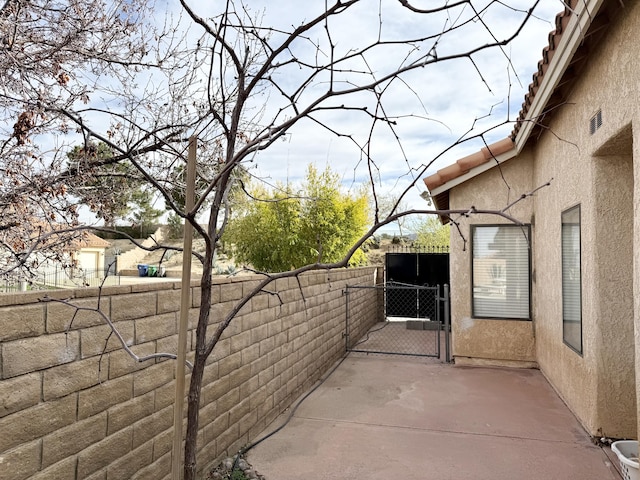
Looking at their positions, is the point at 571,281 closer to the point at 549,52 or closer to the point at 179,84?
the point at 549,52

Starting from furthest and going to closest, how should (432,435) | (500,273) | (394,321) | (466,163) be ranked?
(394,321) → (500,273) → (466,163) → (432,435)

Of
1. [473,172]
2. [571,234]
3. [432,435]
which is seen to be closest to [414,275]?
[473,172]

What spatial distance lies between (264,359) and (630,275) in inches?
129

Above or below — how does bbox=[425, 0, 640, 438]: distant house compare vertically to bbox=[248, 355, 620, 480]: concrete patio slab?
above

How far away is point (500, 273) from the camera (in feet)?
23.2

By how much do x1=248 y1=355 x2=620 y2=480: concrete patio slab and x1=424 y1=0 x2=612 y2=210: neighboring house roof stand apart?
7.89 ft

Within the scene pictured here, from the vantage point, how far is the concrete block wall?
182cm

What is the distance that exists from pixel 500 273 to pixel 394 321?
17.3ft

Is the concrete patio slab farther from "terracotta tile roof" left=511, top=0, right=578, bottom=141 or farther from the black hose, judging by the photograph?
"terracotta tile roof" left=511, top=0, right=578, bottom=141

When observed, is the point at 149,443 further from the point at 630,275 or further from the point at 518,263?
the point at 518,263

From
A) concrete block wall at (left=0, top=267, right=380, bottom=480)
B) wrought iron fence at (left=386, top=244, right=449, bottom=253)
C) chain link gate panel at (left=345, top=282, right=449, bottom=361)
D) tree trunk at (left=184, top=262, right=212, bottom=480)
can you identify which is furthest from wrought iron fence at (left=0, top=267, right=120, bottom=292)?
wrought iron fence at (left=386, top=244, right=449, bottom=253)

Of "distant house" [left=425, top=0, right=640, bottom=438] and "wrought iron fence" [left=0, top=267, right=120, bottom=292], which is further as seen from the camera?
"wrought iron fence" [left=0, top=267, right=120, bottom=292]

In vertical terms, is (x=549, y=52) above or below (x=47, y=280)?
above

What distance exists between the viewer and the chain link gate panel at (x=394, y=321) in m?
8.07
